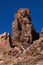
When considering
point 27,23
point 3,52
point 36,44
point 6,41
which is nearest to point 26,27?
point 27,23

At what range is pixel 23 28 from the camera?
310ft

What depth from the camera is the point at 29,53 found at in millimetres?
29656

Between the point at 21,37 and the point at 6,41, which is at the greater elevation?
the point at 21,37

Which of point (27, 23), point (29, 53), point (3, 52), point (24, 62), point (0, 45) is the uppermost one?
point (27, 23)

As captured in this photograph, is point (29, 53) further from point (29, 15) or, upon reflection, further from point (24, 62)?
point (29, 15)

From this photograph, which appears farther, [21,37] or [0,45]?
[21,37]

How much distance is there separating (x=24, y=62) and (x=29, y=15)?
233 ft

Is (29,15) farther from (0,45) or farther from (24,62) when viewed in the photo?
(24,62)

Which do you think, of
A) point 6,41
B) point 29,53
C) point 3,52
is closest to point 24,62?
point 29,53

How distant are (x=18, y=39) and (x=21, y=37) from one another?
5.79 ft

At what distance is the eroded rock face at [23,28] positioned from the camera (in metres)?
90.7

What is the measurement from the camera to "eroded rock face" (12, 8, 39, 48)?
90.7 m

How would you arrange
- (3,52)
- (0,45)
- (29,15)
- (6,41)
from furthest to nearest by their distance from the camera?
(29,15) < (6,41) < (0,45) < (3,52)

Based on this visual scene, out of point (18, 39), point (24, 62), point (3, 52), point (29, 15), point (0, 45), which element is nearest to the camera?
point (24, 62)
